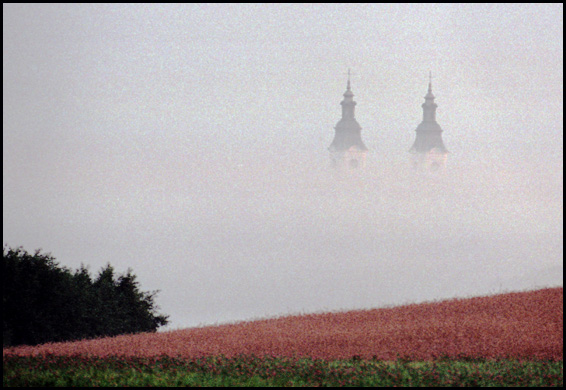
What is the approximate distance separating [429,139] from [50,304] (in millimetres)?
56161

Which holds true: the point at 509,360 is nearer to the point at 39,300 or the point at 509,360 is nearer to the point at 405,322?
the point at 405,322

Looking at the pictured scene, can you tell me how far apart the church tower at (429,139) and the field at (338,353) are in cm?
5107

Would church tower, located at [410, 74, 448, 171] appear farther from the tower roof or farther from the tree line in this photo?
the tree line

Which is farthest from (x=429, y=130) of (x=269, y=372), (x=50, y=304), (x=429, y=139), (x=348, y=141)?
(x=269, y=372)

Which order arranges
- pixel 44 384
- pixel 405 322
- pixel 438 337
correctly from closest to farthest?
pixel 44 384 < pixel 438 337 < pixel 405 322

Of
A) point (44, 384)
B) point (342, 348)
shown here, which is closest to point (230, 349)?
point (342, 348)

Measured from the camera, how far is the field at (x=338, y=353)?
12539mm

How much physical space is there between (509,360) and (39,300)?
520 inches

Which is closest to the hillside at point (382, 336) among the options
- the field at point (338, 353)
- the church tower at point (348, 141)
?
the field at point (338, 353)

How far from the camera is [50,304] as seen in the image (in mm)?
20359

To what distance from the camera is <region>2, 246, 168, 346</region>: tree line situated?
1975 centimetres

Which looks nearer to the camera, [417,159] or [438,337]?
[438,337]

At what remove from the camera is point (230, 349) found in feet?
51.0

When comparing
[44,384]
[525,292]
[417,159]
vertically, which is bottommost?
[44,384]
